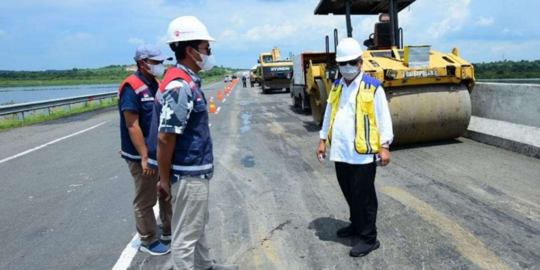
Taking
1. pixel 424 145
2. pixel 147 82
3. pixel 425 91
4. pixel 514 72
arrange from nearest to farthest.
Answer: pixel 147 82 < pixel 425 91 < pixel 424 145 < pixel 514 72

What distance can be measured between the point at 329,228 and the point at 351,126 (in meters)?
1.18

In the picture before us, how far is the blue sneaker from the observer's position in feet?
12.4

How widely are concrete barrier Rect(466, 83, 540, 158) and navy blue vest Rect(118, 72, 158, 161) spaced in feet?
19.4

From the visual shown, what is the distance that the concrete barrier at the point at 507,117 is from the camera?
6738 millimetres

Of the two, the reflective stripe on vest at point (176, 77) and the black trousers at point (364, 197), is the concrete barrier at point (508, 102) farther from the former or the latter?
the reflective stripe on vest at point (176, 77)

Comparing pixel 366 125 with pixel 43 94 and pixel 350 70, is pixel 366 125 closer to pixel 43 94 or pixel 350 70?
pixel 350 70

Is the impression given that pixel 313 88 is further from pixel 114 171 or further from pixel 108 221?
pixel 108 221

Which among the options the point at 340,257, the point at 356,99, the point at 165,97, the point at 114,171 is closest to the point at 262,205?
the point at 340,257

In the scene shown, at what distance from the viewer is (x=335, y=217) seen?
443 cm

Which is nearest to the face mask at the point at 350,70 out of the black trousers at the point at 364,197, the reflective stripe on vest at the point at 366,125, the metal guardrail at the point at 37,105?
the reflective stripe on vest at the point at 366,125

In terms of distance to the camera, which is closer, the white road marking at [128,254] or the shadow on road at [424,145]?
the white road marking at [128,254]

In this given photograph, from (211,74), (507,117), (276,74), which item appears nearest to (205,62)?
(507,117)

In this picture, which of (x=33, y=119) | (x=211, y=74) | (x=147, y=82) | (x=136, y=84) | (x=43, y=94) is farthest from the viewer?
(x=211, y=74)

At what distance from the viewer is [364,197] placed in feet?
11.8
